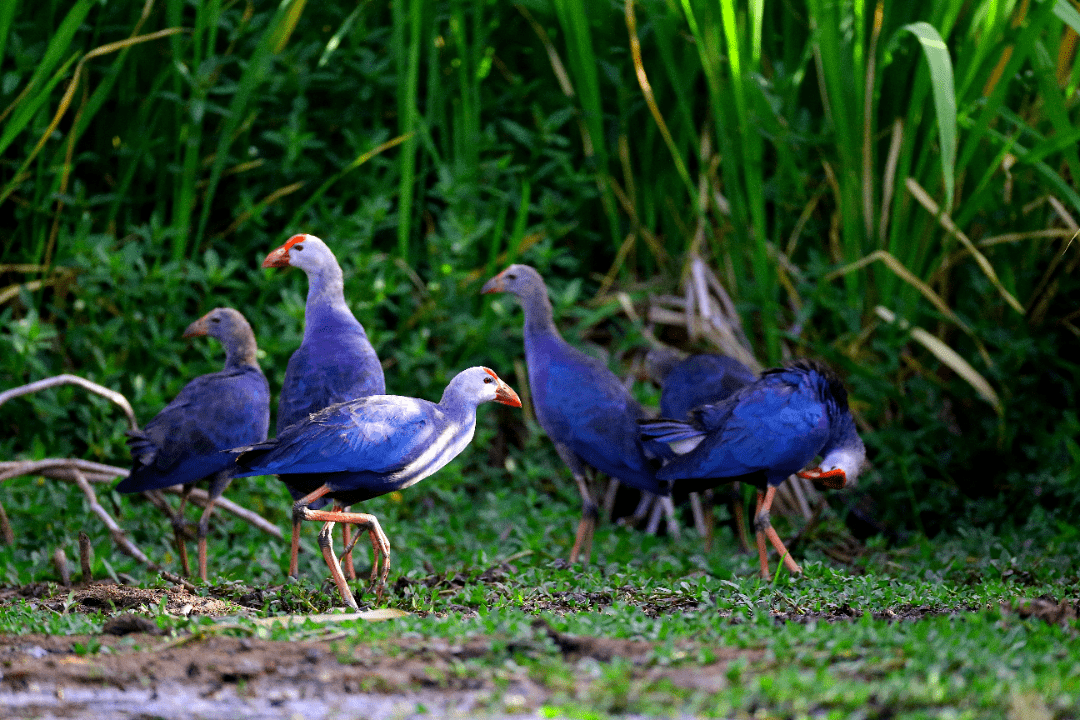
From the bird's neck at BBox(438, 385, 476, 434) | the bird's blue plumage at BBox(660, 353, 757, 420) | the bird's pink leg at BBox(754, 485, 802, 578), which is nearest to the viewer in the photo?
the bird's neck at BBox(438, 385, 476, 434)

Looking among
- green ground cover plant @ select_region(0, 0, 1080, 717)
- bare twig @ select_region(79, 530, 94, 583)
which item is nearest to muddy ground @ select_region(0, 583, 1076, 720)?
bare twig @ select_region(79, 530, 94, 583)

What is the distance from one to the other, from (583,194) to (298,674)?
16.2ft

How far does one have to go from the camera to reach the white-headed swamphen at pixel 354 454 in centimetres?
416

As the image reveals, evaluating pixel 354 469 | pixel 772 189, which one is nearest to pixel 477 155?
pixel 772 189

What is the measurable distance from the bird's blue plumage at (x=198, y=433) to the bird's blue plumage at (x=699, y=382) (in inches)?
83.6

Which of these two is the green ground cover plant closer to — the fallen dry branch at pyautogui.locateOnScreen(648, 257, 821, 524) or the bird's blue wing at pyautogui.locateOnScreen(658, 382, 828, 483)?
the fallen dry branch at pyautogui.locateOnScreen(648, 257, 821, 524)

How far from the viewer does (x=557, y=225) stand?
24.1ft

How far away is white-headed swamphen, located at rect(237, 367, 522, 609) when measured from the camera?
4160mm

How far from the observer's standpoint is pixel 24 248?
6703 millimetres

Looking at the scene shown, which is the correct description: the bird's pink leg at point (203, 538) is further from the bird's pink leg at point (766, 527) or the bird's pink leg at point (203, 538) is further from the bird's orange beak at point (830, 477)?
the bird's orange beak at point (830, 477)

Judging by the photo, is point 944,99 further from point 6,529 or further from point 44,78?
point 6,529

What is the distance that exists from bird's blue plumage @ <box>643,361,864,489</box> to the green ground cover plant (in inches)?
18.5

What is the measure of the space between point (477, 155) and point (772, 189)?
1.86 meters

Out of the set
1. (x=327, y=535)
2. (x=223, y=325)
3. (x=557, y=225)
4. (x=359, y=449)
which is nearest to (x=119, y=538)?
(x=223, y=325)
